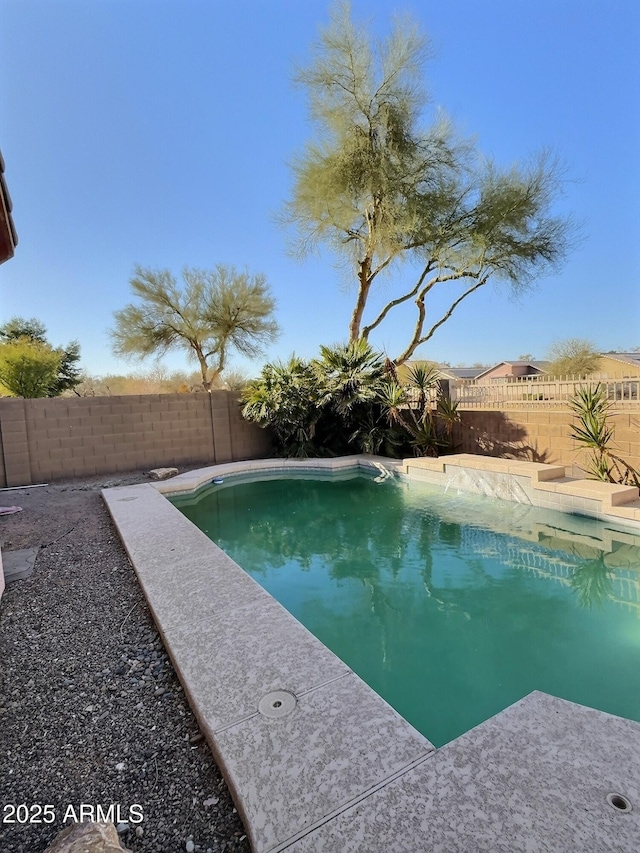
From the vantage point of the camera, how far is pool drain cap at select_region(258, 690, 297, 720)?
2008mm

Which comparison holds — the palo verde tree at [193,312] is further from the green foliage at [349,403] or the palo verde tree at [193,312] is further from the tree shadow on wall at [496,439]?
the tree shadow on wall at [496,439]

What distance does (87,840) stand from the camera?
1.26 m

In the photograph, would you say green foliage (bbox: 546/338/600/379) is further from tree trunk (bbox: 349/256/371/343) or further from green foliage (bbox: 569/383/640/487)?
green foliage (bbox: 569/383/640/487)

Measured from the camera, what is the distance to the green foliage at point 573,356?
29.4 meters

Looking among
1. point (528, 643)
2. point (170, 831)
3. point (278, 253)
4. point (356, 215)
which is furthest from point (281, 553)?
point (278, 253)

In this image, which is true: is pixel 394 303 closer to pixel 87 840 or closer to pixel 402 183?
pixel 402 183

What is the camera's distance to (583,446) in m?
7.09

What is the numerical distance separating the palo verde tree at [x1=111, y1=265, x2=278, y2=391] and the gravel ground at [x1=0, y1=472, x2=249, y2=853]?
18.1 metres

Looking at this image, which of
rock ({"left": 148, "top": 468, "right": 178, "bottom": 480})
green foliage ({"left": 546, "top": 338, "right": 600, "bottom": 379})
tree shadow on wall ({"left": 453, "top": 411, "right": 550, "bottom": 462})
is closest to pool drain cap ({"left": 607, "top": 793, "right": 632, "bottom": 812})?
tree shadow on wall ({"left": 453, "top": 411, "right": 550, "bottom": 462})

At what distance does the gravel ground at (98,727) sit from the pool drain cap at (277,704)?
292mm

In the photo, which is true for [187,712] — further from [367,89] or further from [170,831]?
[367,89]

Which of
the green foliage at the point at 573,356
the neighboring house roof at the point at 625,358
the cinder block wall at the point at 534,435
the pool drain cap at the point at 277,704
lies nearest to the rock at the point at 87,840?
the pool drain cap at the point at 277,704

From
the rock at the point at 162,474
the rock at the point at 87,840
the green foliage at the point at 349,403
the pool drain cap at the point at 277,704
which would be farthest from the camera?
the green foliage at the point at 349,403

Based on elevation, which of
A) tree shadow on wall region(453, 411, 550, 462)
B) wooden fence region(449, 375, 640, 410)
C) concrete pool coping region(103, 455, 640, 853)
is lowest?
concrete pool coping region(103, 455, 640, 853)
